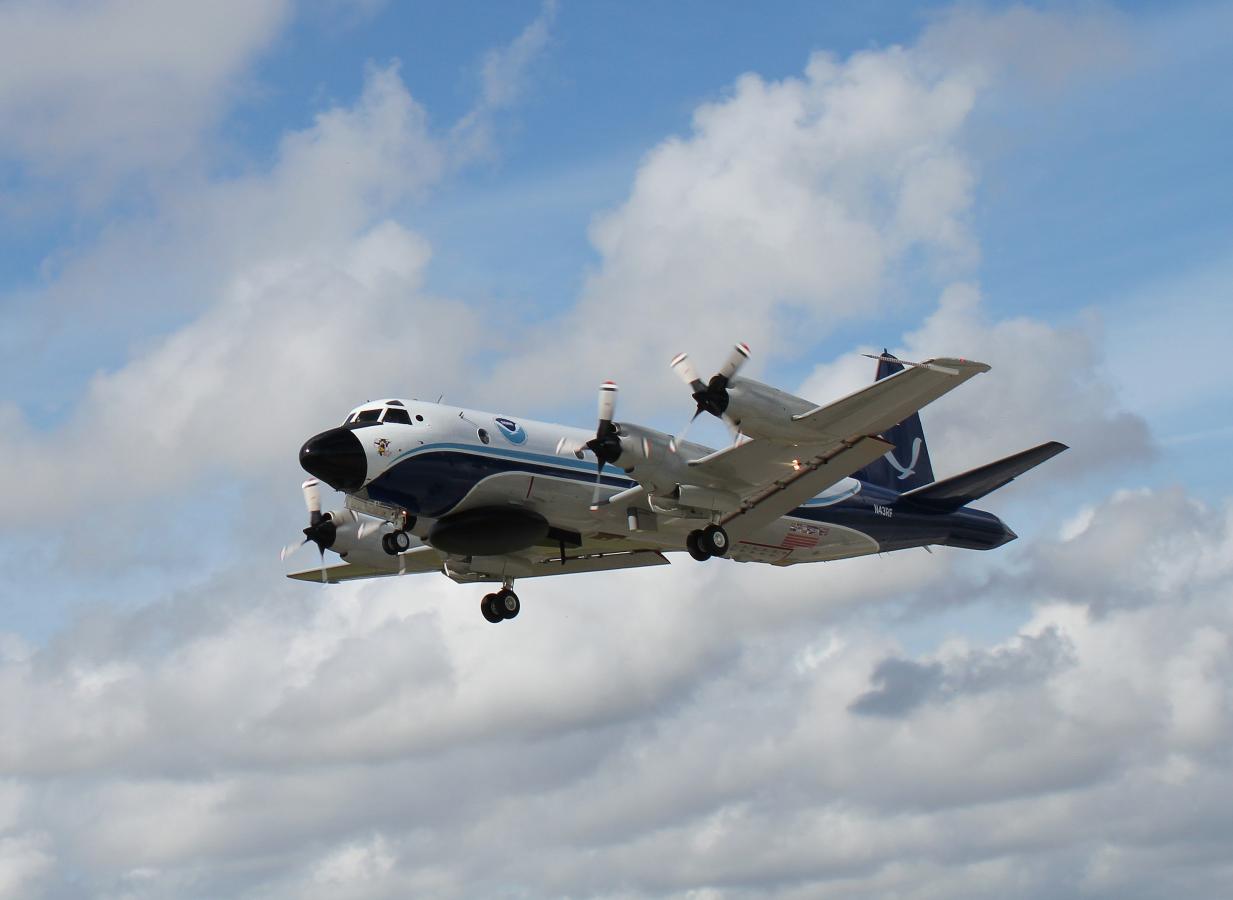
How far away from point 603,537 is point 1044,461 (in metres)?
11.2

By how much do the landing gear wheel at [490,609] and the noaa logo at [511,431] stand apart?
6.49 m

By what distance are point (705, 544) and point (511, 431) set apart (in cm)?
538

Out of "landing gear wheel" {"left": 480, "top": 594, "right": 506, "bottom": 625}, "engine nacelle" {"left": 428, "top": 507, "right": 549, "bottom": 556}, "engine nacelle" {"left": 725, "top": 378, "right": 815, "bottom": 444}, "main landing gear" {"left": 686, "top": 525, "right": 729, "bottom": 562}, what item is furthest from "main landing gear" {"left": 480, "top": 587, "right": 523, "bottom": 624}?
"engine nacelle" {"left": 725, "top": 378, "right": 815, "bottom": 444}

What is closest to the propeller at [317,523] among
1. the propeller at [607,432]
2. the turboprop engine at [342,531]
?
the turboprop engine at [342,531]

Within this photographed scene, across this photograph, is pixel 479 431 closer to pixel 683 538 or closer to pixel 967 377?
pixel 683 538

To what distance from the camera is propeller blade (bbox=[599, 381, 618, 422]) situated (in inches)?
1297

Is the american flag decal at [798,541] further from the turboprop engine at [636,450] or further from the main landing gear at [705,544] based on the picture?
the turboprop engine at [636,450]

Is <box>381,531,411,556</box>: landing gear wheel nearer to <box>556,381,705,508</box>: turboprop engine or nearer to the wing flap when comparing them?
<box>556,381,705,508</box>: turboprop engine

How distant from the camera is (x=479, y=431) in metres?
34.2

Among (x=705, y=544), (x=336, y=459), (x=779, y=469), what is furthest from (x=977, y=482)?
(x=336, y=459)

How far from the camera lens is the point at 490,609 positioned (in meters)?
39.5

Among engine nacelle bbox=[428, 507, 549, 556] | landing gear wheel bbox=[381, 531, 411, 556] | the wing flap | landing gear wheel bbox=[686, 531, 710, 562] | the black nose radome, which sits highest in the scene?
the black nose radome

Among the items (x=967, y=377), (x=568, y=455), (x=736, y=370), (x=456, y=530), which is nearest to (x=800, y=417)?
(x=736, y=370)

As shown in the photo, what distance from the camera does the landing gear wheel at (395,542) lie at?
1383 inches
